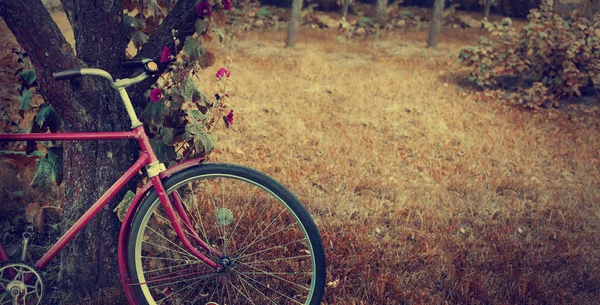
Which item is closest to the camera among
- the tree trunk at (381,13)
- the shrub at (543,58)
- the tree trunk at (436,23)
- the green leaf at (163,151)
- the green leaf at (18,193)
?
the green leaf at (163,151)

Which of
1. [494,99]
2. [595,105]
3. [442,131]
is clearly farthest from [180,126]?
[595,105]

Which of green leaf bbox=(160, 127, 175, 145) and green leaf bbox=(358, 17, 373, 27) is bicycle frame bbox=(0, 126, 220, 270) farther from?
green leaf bbox=(358, 17, 373, 27)

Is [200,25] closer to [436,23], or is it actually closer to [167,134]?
[167,134]

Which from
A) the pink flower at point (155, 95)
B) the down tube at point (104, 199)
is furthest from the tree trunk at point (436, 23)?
the down tube at point (104, 199)

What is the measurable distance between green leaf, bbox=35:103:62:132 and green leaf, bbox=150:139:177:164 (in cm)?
63

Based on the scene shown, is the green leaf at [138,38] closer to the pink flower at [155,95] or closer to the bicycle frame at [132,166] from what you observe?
the pink flower at [155,95]

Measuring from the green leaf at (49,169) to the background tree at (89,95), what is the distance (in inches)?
8.9

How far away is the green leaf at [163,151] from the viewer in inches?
114

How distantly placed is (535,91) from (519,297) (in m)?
4.56

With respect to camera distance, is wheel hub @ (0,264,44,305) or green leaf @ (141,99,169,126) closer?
wheel hub @ (0,264,44,305)

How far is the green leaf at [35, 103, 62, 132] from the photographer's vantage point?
2979 mm

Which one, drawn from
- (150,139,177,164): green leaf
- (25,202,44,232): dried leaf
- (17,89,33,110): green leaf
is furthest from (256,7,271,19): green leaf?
(150,139,177,164): green leaf

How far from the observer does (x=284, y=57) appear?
9.05 metres

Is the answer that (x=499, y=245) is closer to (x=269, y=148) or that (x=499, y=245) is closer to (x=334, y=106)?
(x=269, y=148)
